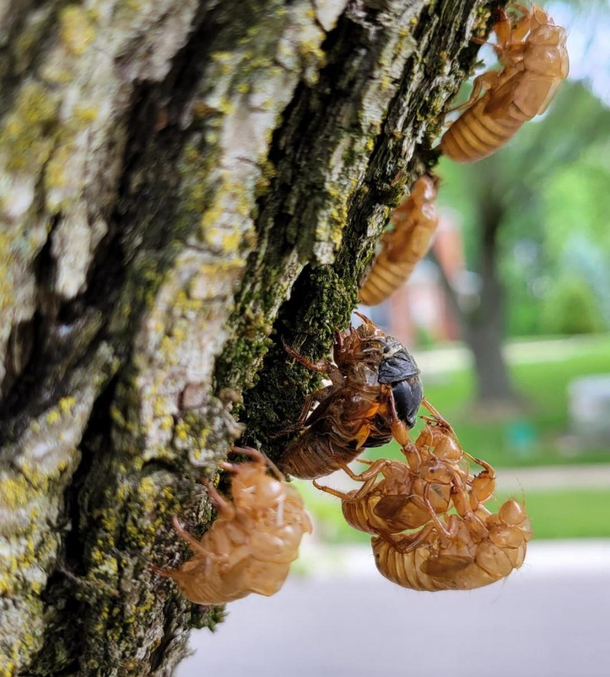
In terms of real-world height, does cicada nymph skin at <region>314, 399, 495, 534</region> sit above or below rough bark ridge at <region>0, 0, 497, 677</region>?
below

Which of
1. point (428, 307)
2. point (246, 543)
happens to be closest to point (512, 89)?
point (246, 543)

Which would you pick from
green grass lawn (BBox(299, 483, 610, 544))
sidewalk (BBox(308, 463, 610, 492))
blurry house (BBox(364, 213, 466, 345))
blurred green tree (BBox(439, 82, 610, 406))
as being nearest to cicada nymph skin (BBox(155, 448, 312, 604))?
blurred green tree (BBox(439, 82, 610, 406))

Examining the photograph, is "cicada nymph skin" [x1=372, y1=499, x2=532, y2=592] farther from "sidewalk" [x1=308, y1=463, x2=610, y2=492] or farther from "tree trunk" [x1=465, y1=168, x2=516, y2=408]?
"tree trunk" [x1=465, y1=168, x2=516, y2=408]

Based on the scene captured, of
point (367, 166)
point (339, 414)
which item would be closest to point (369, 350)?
point (339, 414)

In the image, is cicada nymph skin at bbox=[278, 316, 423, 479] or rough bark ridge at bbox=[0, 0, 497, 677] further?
cicada nymph skin at bbox=[278, 316, 423, 479]

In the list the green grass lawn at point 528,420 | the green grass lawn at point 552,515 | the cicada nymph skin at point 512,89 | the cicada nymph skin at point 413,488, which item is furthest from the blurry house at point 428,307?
the cicada nymph skin at point 413,488

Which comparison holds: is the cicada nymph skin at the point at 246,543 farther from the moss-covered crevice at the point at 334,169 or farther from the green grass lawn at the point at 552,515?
the green grass lawn at the point at 552,515
